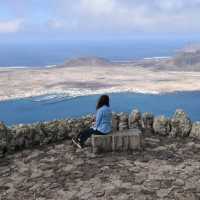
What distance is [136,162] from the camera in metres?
12.1

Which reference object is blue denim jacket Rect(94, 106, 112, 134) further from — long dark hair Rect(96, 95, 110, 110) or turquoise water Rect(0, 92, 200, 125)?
turquoise water Rect(0, 92, 200, 125)

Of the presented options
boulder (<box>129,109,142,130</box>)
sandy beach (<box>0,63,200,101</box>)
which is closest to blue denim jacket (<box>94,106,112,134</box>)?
boulder (<box>129,109,142,130</box>)

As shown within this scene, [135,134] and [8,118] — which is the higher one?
[135,134]

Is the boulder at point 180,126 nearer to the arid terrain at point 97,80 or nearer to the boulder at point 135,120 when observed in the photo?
the boulder at point 135,120

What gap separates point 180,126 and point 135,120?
1.41 m

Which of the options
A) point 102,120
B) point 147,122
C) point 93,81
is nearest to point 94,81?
point 93,81

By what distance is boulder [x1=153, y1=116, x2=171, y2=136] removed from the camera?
47.9 feet

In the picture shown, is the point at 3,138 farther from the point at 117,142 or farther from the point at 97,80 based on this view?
the point at 97,80

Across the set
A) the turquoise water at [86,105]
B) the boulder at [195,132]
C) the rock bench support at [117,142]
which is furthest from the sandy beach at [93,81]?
the rock bench support at [117,142]

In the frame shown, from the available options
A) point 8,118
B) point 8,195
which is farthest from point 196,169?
point 8,118

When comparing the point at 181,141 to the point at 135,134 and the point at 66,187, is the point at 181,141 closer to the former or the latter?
the point at 135,134

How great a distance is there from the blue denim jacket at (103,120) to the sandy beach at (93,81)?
101 m

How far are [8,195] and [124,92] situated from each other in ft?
368

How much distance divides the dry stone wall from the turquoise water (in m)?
68.6
